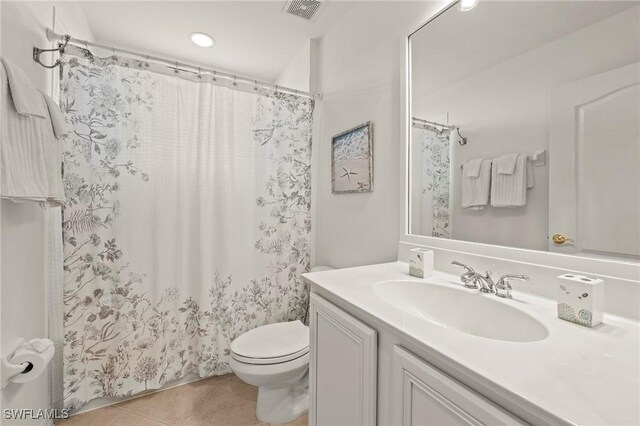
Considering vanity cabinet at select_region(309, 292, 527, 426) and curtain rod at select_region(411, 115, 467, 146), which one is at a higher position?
curtain rod at select_region(411, 115, 467, 146)

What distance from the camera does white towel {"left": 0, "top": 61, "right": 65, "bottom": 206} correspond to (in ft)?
2.91

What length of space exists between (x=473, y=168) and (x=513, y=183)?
158 mm

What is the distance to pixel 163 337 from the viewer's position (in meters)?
1.61

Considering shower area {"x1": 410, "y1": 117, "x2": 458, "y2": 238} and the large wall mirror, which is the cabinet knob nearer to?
the large wall mirror

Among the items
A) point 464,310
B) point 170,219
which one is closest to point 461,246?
point 464,310

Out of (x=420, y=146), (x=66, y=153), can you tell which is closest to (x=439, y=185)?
(x=420, y=146)

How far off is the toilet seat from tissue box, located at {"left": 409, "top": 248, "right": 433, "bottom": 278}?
736 mm

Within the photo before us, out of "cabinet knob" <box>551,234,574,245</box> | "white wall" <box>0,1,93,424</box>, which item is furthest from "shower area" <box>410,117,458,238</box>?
"white wall" <box>0,1,93,424</box>

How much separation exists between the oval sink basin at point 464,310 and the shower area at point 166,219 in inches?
42.2

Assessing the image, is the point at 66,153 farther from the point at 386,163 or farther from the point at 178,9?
the point at 386,163

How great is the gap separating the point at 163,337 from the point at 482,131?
195 centimetres

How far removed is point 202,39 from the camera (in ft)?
6.69

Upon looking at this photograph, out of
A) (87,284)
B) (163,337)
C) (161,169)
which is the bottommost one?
(163,337)

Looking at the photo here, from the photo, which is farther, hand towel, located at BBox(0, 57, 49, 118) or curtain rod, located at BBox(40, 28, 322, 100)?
curtain rod, located at BBox(40, 28, 322, 100)
